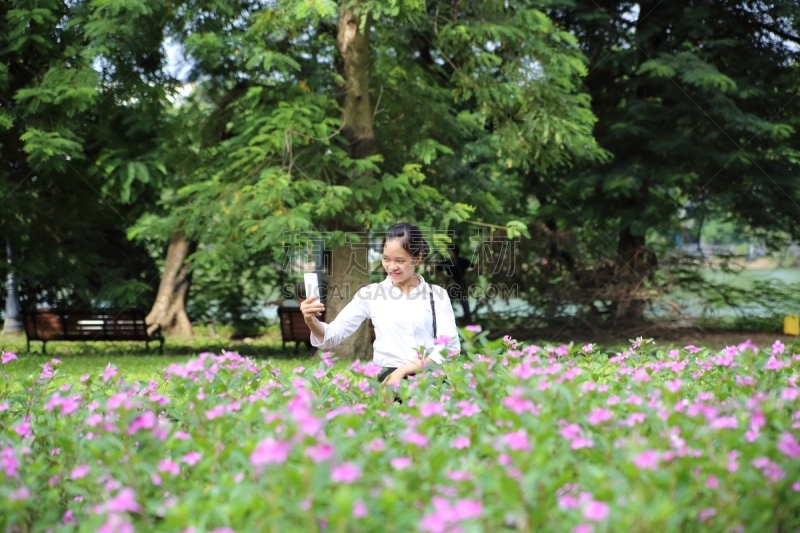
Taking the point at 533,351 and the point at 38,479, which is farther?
the point at 533,351

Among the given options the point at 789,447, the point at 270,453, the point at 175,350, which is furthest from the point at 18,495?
the point at 175,350

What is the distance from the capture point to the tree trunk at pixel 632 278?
562 inches

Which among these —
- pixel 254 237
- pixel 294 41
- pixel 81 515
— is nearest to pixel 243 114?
pixel 294 41

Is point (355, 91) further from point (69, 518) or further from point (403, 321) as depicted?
point (69, 518)

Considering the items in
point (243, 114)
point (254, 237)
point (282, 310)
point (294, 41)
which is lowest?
point (282, 310)

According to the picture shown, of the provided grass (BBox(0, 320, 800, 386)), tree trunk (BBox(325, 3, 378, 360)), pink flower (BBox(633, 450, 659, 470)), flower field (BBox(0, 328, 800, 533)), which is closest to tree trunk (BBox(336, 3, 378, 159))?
tree trunk (BBox(325, 3, 378, 360))

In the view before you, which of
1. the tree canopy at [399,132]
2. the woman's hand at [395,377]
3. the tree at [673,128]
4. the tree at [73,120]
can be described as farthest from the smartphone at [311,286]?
the tree at [673,128]

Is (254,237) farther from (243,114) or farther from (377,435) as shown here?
(377,435)

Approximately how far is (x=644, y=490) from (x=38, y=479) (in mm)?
2037

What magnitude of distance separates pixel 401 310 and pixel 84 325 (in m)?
9.26

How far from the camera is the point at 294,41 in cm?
1082

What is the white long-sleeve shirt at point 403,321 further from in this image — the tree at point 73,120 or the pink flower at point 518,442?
the tree at point 73,120

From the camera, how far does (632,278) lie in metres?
14.4

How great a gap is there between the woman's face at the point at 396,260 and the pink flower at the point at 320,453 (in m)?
2.10
